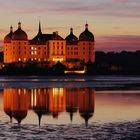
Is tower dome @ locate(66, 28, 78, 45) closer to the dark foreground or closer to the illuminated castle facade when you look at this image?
the illuminated castle facade

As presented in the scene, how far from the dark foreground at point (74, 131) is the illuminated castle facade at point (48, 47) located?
108600mm

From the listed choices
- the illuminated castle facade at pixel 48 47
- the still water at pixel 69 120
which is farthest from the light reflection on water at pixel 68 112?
the illuminated castle facade at pixel 48 47

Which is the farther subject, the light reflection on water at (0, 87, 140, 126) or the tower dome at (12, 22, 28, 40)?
the tower dome at (12, 22, 28, 40)

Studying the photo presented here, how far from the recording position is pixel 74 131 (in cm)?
1653

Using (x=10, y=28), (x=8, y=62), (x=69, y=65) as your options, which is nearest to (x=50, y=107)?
(x=69, y=65)

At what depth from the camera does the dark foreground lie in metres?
15.2

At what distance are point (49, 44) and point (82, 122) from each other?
109540mm

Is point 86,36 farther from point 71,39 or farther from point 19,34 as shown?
point 19,34

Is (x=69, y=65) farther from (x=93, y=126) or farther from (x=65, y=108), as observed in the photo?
(x=93, y=126)

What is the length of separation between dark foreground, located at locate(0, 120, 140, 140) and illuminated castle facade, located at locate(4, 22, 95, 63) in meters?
109

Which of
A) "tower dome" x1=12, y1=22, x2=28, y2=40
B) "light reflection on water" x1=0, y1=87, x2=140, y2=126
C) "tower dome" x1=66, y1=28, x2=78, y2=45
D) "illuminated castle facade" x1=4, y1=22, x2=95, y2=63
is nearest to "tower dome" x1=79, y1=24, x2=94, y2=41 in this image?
"illuminated castle facade" x1=4, y1=22, x2=95, y2=63

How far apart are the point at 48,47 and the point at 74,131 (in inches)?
4457

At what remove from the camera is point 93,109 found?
80.7 feet

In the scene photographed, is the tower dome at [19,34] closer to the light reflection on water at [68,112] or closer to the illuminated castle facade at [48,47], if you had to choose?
the illuminated castle facade at [48,47]
